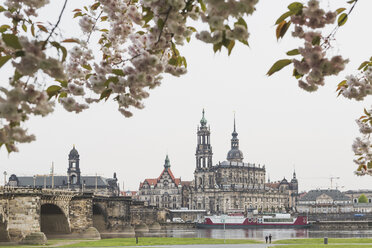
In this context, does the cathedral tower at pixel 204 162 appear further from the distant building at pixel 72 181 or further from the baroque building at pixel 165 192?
the distant building at pixel 72 181

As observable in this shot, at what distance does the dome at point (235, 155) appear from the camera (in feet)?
544

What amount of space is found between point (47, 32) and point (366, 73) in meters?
4.08

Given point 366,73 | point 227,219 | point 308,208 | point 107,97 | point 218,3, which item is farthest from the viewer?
point 308,208

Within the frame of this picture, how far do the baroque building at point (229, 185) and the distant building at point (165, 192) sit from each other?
4618 millimetres

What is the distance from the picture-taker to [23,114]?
376 centimetres

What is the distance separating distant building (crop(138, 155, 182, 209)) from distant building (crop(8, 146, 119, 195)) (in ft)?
46.4

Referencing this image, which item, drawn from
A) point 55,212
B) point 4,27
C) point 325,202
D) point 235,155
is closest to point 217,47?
point 4,27

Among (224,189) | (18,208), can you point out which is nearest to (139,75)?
(18,208)

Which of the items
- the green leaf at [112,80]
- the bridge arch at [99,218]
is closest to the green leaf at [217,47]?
the green leaf at [112,80]

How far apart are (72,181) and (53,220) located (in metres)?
73.8

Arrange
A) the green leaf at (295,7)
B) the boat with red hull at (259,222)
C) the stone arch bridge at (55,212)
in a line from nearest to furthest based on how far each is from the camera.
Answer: the green leaf at (295,7)
the stone arch bridge at (55,212)
the boat with red hull at (259,222)

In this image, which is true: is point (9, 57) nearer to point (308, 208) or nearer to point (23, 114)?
point (23, 114)

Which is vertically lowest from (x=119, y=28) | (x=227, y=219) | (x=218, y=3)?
(x=227, y=219)

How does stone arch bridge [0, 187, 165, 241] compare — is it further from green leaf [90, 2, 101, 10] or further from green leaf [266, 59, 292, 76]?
green leaf [266, 59, 292, 76]
